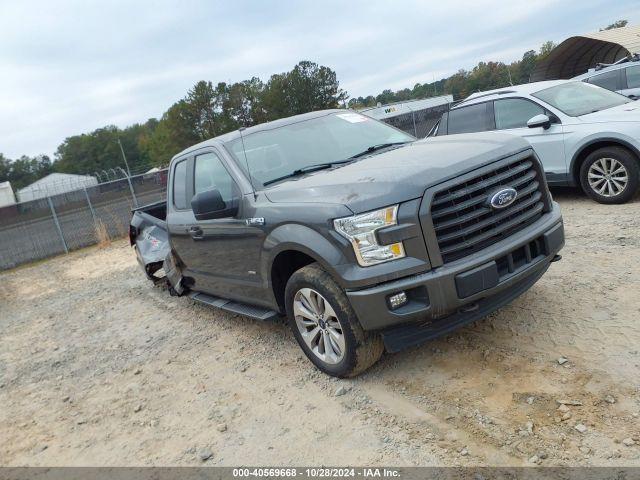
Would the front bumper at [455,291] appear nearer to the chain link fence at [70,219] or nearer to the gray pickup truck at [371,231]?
the gray pickup truck at [371,231]

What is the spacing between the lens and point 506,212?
11.5ft

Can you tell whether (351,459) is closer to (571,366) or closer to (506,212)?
(571,366)

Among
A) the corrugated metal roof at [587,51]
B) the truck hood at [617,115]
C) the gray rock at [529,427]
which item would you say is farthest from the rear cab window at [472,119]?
the corrugated metal roof at [587,51]

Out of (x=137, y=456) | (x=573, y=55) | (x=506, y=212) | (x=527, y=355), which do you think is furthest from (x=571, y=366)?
(x=573, y=55)

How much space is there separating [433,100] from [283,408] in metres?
39.5

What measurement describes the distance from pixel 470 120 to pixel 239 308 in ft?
18.0

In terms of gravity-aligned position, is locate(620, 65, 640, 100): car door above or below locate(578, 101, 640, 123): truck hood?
above

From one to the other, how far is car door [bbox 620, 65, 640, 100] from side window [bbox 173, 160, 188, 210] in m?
10.1

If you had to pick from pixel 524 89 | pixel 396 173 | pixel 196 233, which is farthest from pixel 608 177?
pixel 196 233

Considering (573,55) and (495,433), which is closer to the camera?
(495,433)

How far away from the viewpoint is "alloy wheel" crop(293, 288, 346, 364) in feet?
12.1

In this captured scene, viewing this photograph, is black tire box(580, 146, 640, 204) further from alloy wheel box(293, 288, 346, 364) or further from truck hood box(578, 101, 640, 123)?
alloy wheel box(293, 288, 346, 364)

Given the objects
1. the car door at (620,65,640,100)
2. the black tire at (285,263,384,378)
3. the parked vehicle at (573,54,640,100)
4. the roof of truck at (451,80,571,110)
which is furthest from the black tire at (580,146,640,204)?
the car door at (620,65,640,100)

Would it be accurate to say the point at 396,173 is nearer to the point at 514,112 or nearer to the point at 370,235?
the point at 370,235
